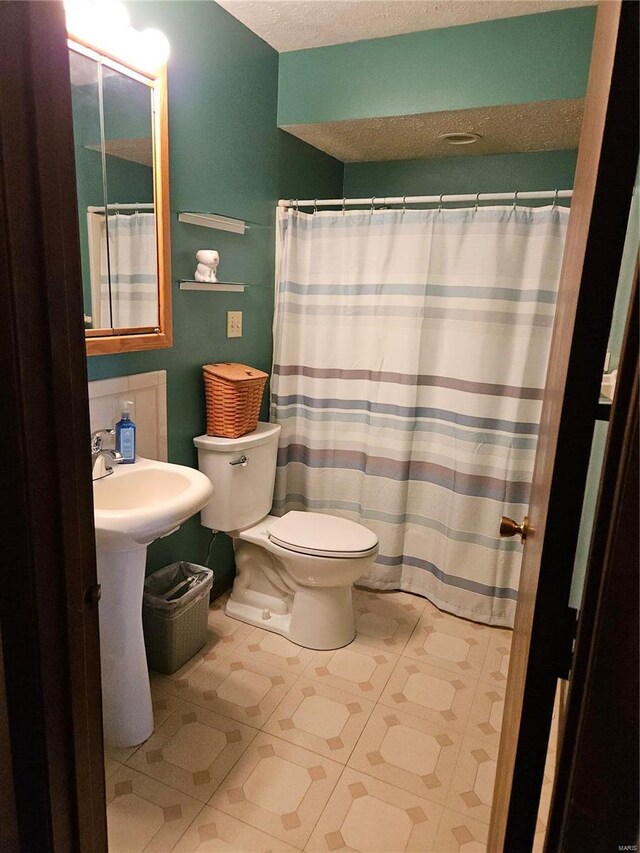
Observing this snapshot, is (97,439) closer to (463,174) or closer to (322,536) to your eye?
(322,536)

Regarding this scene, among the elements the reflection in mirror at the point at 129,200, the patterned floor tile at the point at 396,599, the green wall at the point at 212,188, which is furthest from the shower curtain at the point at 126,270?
the patterned floor tile at the point at 396,599

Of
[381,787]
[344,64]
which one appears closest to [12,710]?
[381,787]

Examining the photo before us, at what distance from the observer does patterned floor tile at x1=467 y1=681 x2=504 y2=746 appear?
1849 millimetres

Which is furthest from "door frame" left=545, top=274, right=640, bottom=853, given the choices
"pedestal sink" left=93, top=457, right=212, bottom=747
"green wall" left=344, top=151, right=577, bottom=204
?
"green wall" left=344, top=151, right=577, bottom=204

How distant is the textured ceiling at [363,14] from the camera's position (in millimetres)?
1973

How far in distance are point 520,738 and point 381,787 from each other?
3.45ft

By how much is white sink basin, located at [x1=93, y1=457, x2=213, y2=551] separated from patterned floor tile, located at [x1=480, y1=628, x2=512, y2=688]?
1313mm

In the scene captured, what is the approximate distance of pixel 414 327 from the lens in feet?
7.94

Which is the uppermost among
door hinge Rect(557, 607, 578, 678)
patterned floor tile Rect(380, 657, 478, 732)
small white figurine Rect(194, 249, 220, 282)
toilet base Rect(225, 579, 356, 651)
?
small white figurine Rect(194, 249, 220, 282)

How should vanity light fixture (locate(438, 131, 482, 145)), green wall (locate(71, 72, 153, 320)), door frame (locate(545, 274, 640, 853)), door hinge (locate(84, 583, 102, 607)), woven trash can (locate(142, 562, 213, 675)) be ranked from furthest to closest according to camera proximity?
vanity light fixture (locate(438, 131, 482, 145)) < woven trash can (locate(142, 562, 213, 675)) < green wall (locate(71, 72, 153, 320)) < door hinge (locate(84, 583, 102, 607)) < door frame (locate(545, 274, 640, 853))

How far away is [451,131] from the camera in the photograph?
2496 millimetres

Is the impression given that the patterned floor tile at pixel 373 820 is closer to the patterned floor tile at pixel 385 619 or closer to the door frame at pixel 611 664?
the patterned floor tile at pixel 385 619

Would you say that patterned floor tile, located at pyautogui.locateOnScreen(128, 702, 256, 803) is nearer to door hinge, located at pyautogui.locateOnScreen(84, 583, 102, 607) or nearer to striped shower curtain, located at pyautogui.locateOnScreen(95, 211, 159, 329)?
door hinge, located at pyautogui.locateOnScreen(84, 583, 102, 607)

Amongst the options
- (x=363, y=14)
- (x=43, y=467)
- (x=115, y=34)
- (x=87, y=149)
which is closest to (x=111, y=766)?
(x=43, y=467)
